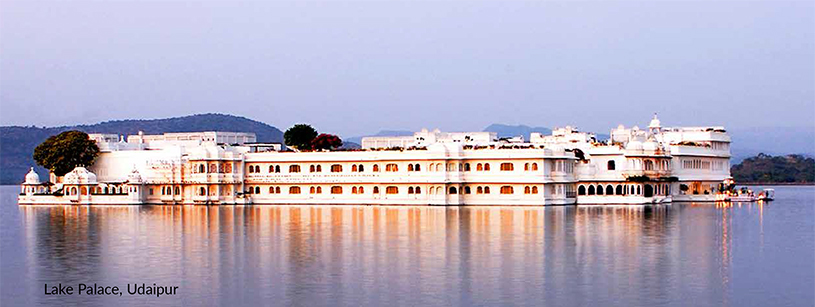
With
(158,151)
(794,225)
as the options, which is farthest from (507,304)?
(158,151)

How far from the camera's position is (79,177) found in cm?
7619

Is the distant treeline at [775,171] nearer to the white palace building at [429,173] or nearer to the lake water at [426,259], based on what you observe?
the white palace building at [429,173]

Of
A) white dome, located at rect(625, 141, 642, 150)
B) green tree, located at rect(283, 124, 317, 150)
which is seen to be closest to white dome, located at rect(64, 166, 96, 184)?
green tree, located at rect(283, 124, 317, 150)

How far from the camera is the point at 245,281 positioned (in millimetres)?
28859

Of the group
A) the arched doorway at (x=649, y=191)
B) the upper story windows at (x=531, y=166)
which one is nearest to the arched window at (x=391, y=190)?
the upper story windows at (x=531, y=166)

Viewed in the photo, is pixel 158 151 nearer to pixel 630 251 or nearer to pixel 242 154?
pixel 242 154

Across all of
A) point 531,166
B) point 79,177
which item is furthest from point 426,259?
point 79,177

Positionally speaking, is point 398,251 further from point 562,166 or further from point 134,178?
point 134,178

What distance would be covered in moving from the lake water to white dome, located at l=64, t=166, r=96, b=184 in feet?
70.9

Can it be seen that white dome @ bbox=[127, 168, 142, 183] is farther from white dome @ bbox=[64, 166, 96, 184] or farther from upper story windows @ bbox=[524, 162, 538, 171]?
upper story windows @ bbox=[524, 162, 538, 171]

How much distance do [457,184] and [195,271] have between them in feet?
128

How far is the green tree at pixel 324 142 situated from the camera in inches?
3435

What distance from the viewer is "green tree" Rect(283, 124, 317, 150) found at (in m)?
88.6

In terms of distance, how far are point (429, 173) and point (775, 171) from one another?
97.8 meters
